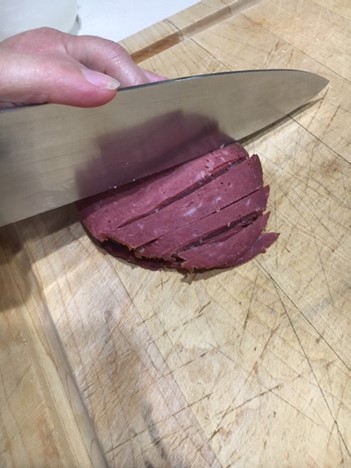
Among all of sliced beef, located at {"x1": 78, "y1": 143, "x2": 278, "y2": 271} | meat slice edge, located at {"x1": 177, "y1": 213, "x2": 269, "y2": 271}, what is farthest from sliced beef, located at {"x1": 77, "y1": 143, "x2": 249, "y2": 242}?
meat slice edge, located at {"x1": 177, "y1": 213, "x2": 269, "y2": 271}

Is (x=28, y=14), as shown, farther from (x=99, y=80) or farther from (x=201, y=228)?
(x=201, y=228)

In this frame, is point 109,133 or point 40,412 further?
point 109,133

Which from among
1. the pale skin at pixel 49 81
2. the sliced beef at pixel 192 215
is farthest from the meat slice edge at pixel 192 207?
the pale skin at pixel 49 81

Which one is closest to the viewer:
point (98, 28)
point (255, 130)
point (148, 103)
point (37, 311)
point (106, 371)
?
point (148, 103)

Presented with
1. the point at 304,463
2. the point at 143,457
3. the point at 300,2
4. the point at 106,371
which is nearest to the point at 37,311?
the point at 106,371

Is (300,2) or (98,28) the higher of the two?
(300,2)

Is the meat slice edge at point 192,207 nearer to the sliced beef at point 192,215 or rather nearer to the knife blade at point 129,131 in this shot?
the sliced beef at point 192,215

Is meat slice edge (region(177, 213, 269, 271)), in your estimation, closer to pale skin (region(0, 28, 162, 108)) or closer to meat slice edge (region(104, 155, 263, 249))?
meat slice edge (region(104, 155, 263, 249))

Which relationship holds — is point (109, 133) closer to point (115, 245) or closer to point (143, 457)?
point (115, 245)
